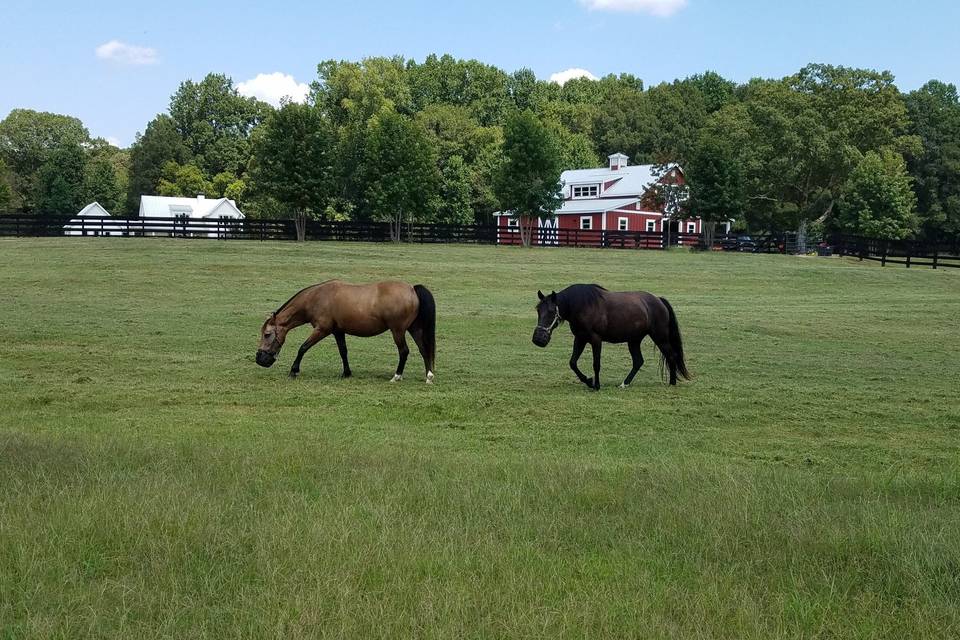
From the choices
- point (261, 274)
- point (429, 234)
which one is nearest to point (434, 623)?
point (261, 274)

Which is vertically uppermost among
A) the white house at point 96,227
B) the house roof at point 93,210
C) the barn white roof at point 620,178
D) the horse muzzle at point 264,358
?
the barn white roof at point 620,178

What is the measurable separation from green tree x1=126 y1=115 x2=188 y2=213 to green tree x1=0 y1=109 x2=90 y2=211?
42.0 feet

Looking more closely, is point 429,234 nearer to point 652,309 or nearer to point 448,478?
point 652,309

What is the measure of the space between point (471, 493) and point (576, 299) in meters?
7.75

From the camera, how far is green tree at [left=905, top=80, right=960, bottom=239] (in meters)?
80.4

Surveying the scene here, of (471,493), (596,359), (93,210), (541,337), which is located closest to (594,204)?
(93,210)

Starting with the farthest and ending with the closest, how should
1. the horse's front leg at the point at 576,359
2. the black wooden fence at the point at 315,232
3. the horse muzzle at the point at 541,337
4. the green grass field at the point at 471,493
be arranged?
the black wooden fence at the point at 315,232
the horse's front leg at the point at 576,359
the horse muzzle at the point at 541,337
the green grass field at the point at 471,493

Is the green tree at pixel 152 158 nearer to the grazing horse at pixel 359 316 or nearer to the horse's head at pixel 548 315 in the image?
the grazing horse at pixel 359 316

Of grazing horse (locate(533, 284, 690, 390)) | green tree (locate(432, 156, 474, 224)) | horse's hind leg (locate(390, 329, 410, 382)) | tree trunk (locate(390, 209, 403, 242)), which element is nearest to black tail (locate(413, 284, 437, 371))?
horse's hind leg (locate(390, 329, 410, 382))

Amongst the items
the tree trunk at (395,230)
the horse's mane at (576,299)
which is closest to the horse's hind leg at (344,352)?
the horse's mane at (576,299)

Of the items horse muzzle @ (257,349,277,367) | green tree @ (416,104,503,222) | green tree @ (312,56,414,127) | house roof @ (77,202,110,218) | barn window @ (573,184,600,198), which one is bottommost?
horse muzzle @ (257,349,277,367)

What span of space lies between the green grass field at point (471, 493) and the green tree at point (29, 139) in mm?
112751

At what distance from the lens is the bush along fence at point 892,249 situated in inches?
1991

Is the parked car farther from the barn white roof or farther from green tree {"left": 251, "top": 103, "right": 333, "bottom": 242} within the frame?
green tree {"left": 251, "top": 103, "right": 333, "bottom": 242}
